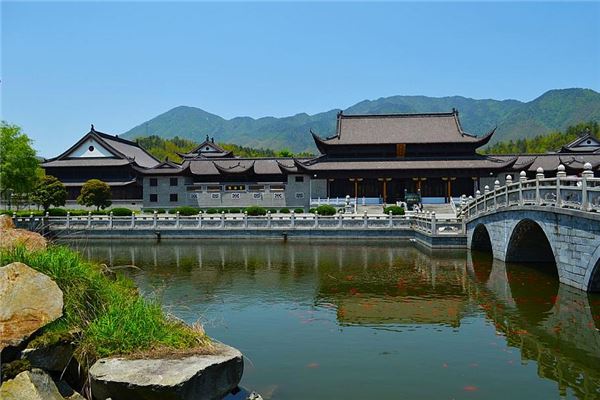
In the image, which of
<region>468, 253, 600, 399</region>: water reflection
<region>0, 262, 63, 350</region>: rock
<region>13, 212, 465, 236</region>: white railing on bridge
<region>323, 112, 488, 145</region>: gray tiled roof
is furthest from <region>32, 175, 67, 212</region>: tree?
<region>0, 262, 63, 350</region>: rock

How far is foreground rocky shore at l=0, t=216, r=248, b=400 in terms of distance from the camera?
22.5 feet

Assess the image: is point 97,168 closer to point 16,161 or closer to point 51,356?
point 16,161

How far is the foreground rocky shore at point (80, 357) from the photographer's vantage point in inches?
270

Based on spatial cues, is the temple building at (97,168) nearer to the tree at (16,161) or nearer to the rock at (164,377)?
the tree at (16,161)

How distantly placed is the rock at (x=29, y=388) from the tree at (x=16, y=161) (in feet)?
131

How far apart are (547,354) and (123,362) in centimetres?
868

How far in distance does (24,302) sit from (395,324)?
8.92 m

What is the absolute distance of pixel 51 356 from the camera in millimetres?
7398

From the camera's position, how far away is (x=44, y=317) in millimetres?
7559

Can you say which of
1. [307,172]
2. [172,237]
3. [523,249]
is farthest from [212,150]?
[523,249]

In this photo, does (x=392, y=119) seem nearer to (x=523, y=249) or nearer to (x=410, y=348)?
(x=523, y=249)

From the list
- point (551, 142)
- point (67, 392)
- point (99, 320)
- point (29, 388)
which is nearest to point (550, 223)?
point (99, 320)

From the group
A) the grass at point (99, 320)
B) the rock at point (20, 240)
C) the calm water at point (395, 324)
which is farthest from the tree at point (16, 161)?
the grass at point (99, 320)

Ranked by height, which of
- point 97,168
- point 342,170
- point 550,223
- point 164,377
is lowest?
point 164,377
